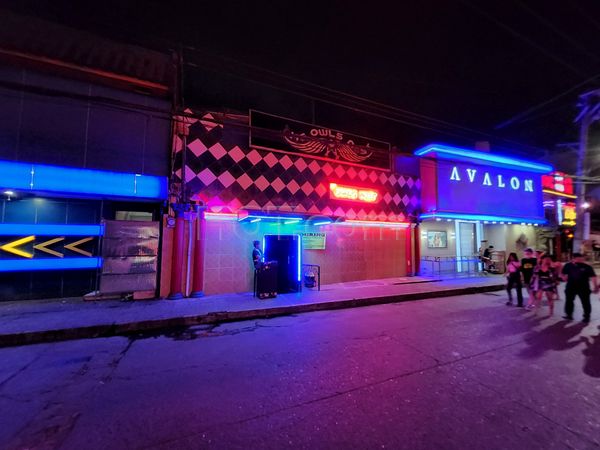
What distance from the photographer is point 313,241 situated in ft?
36.5

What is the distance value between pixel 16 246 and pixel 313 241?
9.69 meters

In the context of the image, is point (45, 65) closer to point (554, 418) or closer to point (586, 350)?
point (554, 418)

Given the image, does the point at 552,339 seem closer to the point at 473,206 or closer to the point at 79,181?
the point at 473,206

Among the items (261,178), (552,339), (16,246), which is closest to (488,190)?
Answer: (552,339)

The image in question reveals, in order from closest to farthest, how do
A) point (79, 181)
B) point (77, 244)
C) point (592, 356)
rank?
point (592, 356) < point (79, 181) < point (77, 244)

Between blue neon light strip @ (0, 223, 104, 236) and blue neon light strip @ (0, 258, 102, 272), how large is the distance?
0.81 metres

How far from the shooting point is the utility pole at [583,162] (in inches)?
461

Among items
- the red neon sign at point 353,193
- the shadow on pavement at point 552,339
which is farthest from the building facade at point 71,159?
the shadow on pavement at point 552,339

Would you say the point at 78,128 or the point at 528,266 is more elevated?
the point at 78,128

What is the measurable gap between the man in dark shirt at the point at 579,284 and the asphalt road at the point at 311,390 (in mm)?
1212

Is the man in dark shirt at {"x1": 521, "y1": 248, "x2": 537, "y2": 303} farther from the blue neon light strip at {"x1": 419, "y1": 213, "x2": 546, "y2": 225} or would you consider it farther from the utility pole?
the utility pole

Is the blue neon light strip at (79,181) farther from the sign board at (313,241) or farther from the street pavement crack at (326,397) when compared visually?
the street pavement crack at (326,397)

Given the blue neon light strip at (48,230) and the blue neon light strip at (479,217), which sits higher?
the blue neon light strip at (479,217)

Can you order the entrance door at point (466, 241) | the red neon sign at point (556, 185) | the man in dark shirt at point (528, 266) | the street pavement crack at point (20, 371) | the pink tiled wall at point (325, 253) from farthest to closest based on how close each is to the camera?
the red neon sign at point (556, 185), the entrance door at point (466, 241), the pink tiled wall at point (325, 253), the man in dark shirt at point (528, 266), the street pavement crack at point (20, 371)
